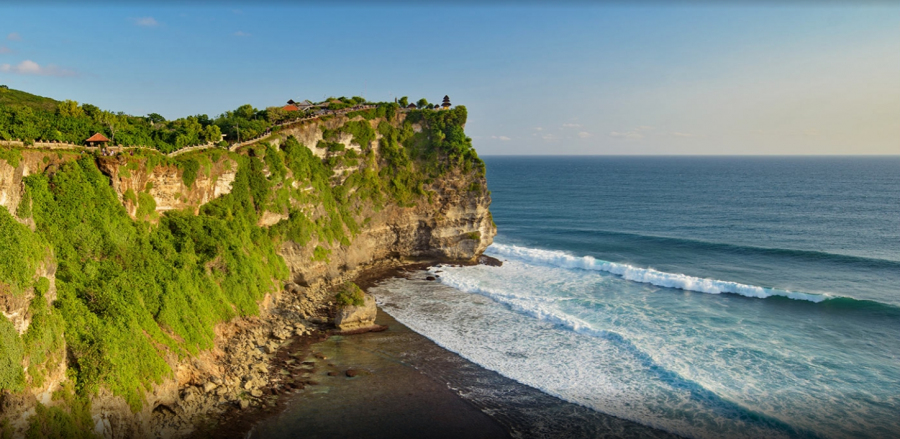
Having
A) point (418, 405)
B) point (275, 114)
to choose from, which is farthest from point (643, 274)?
point (275, 114)

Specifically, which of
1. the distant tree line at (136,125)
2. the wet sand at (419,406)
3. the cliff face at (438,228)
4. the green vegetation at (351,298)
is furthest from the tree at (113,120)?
the wet sand at (419,406)

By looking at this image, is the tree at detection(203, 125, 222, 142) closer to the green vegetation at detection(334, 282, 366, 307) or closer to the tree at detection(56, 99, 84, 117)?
the tree at detection(56, 99, 84, 117)

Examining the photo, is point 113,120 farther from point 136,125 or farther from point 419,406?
point 419,406

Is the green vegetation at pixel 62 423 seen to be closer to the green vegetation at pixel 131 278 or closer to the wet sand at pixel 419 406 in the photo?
the green vegetation at pixel 131 278

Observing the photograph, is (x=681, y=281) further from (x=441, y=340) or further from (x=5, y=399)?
(x=5, y=399)

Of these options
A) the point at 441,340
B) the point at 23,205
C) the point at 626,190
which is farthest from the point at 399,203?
the point at 626,190

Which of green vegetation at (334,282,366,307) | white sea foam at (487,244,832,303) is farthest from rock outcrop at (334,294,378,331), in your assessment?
white sea foam at (487,244,832,303)
